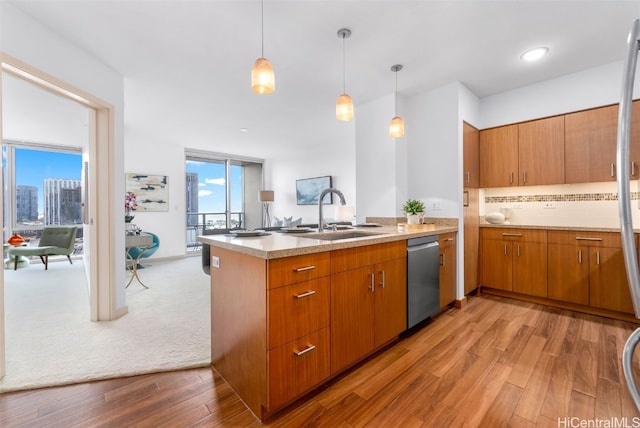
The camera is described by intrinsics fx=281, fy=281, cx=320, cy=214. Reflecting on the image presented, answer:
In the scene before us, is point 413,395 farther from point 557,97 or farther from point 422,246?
point 557,97

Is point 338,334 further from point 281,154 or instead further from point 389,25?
point 281,154

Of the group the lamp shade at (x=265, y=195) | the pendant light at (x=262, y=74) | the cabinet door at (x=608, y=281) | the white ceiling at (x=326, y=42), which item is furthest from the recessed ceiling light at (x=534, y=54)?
the lamp shade at (x=265, y=195)

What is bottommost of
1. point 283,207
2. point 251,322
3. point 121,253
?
point 251,322

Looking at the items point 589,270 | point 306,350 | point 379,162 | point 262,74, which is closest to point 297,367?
point 306,350

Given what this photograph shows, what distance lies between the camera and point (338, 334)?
1.72 meters

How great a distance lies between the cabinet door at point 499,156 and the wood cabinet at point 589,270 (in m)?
0.83

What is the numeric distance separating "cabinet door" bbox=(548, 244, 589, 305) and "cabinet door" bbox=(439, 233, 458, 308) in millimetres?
1033

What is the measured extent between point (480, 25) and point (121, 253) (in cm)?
389

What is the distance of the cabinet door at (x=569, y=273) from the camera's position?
2.85 m

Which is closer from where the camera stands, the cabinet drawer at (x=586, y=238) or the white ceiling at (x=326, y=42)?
the white ceiling at (x=326, y=42)

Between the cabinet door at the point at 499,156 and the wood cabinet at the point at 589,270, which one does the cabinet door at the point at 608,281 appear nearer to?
the wood cabinet at the point at 589,270

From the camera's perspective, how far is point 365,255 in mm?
1912

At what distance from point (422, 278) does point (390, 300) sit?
0.52 metres

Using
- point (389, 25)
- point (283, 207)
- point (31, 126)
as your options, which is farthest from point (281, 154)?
point (389, 25)
